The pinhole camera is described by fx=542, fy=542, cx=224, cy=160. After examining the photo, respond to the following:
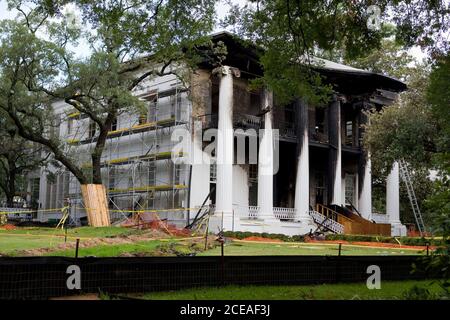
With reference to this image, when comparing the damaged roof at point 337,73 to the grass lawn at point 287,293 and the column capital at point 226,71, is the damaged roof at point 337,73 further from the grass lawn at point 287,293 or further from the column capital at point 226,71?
the grass lawn at point 287,293

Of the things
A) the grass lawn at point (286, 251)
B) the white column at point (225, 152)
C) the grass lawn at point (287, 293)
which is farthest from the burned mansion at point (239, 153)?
the grass lawn at point (287, 293)

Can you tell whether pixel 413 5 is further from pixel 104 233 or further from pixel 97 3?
pixel 104 233

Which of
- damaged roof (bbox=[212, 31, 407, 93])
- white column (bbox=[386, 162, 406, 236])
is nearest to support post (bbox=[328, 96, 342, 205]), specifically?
damaged roof (bbox=[212, 31, 407, 93])

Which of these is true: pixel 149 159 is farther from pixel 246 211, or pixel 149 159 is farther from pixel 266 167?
pixel 266 167

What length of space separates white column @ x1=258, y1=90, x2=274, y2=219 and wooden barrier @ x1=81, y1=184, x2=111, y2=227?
8.77 meters

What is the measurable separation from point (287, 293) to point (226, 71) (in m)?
23.5

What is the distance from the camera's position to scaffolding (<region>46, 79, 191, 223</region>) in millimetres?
32219

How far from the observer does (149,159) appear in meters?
34.3

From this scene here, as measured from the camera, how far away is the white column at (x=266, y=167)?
103 ft

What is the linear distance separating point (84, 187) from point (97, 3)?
18754 mm

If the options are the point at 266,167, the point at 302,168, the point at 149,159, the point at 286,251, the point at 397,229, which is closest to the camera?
the point at 286,251

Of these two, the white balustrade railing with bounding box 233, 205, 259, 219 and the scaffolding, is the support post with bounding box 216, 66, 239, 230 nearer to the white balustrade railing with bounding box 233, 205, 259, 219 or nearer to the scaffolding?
the white balustrade railing with bounding box 233, 205, 259, 219

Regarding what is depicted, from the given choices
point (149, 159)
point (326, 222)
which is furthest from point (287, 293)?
point (149, 159)

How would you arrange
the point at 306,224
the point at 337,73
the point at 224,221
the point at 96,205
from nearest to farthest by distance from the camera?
the point at 224,221 → the point at 96,205 → the point at 306,224 → the point at 337,73
